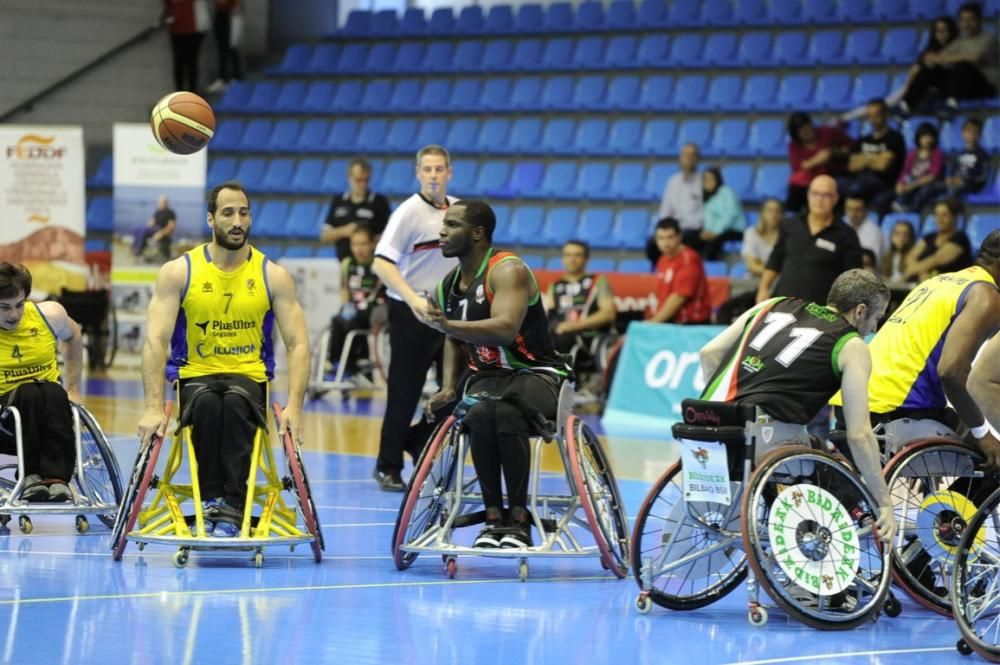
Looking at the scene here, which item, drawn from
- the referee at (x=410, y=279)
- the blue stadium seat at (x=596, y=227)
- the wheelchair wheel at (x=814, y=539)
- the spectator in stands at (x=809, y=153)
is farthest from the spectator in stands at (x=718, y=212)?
the wheelchair wheel at (x=814, y=539)

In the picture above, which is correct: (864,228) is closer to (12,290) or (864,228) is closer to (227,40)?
(12,290)

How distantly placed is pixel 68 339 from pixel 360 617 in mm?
2495

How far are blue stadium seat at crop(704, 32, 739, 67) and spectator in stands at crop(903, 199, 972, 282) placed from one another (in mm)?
4582

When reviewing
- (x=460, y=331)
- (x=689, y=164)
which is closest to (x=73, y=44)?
(x=689, y=164)

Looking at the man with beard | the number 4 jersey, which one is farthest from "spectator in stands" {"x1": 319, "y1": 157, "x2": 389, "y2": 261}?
the number 4 jersey

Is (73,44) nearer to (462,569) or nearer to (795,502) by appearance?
(462,569)

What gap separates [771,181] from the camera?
595 inches

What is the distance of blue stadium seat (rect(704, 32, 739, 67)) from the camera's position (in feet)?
54.2

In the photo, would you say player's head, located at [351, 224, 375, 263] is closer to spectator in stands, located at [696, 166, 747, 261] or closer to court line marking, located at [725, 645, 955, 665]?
spectator in stands, located at [696, 166, 747, 261]

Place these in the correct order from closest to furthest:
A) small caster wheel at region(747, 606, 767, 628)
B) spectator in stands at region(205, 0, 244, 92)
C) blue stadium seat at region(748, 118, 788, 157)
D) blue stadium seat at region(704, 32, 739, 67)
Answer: small caster wheel at region(747, 606, 767, 628)
blue stadium seat at region(748, 118, 788, 157)
blue stadium seat at region(704, 32, 739, 67)
spectator in stands at region(205, 0, 244, 92)

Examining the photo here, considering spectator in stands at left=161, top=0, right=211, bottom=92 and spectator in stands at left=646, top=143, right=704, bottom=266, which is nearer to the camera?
spectator in stands at left=646, top=143, right=704, bottom=266

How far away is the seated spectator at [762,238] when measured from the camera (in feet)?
43.4

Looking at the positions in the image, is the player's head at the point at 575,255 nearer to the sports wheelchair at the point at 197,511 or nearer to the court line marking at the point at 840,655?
the sports wheelchair at the point at 197,511

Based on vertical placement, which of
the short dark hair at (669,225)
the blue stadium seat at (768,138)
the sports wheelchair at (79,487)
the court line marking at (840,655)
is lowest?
the court line marking at (840,655)
